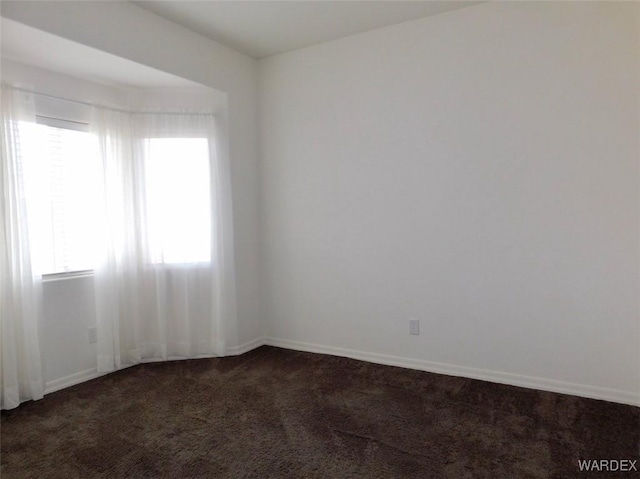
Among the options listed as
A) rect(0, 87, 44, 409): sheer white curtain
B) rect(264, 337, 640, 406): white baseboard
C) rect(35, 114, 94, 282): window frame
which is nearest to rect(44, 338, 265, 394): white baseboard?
rect(0, 87, 44, 409): sheer white curtain

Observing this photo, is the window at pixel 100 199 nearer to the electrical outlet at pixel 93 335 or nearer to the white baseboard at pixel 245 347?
the electrical outlet at pixel 93 335

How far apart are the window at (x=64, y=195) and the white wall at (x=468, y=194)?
5.22ft

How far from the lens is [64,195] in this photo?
338 cm

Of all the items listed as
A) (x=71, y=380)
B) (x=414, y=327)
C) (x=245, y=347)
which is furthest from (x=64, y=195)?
(x=414, y=327)

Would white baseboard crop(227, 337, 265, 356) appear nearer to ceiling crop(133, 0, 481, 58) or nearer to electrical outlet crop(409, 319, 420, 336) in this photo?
electrical outlet crop(409, 319, 420, 336)

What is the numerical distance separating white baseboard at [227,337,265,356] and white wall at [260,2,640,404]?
0.88 ft

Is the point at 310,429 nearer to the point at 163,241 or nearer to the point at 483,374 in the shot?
the point at 483,374

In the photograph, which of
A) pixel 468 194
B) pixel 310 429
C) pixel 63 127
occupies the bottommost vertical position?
pixel 310 429

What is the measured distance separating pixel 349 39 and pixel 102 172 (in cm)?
243

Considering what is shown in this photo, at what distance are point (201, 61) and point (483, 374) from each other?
3525 mm

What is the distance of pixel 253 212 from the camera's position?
4.32 metres

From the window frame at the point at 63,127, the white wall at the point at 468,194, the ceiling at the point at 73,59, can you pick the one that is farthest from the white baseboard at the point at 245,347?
the ceiling at the point at 73,59

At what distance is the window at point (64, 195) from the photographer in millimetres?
3238

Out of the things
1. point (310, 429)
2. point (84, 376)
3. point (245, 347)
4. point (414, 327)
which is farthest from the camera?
point (245, 347)
